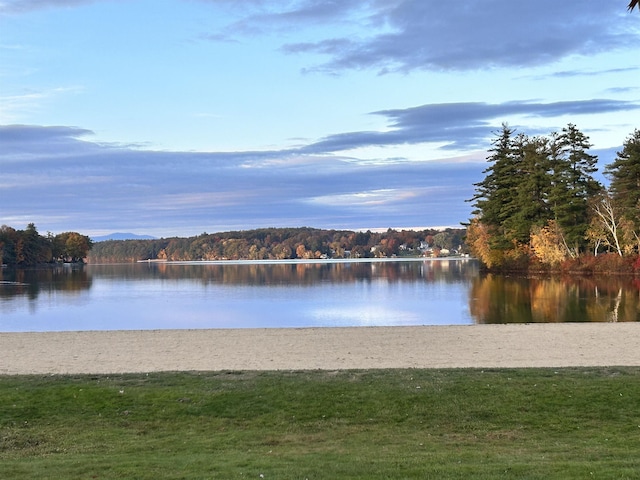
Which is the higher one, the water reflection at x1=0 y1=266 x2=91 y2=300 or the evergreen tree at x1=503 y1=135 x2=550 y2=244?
the evergreen tree at x1=503 y1=135 x2=550 y2=244

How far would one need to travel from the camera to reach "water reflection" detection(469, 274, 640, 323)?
74.5 feet

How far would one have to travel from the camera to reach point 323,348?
47.4 feet

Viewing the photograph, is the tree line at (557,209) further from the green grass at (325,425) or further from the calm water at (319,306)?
the green grass at (325,425)

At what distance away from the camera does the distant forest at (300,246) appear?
16475cm

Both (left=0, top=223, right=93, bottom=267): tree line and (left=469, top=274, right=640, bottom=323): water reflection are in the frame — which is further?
(left=0, top=223, right=93, bottom=267): tree line

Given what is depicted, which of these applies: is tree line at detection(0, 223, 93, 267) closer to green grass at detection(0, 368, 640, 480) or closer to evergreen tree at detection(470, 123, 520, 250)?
evergreen tree at detection(470, 123, 520, 250)

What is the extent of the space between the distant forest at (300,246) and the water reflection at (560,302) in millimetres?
119030

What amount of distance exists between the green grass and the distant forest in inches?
5832

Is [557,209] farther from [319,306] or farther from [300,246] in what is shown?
[300,246]

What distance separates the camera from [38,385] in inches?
400

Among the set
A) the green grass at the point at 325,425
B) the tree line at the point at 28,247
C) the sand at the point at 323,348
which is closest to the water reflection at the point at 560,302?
the sand at the point at 323,348

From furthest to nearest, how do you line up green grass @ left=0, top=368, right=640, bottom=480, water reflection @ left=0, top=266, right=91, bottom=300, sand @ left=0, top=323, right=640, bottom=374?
water reflection @ left=0, top=266, right=91, bottom=300 → sand @ left=0, top=323, right=640, bottom=374 → green grass @ left=0, top=368, right=640, bottom=480

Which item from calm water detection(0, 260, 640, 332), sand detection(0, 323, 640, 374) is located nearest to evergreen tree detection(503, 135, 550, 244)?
calm water detection(0, 260, 640, 332)

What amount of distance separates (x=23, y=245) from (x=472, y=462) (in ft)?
405
